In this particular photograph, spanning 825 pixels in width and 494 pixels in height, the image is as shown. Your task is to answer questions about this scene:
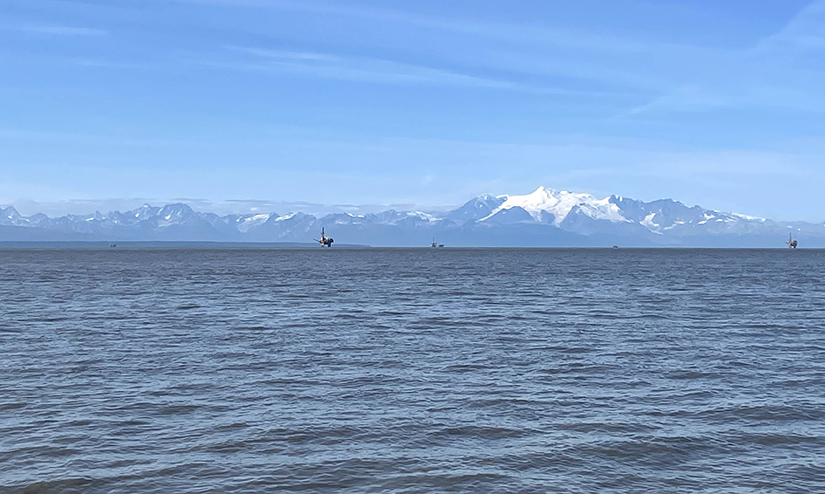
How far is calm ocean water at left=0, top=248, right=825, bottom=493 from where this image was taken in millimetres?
17750

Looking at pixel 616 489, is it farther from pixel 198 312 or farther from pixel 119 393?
pixel 198 312

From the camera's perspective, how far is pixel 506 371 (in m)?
30.3

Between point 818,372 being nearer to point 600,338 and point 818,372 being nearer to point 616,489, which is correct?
point 600,338

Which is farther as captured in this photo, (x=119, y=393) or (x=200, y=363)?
(x=200, y=363)

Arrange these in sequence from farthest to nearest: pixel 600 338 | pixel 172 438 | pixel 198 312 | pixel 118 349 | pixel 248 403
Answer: pixel 198 312 → pixel 600 338 → pixel 118 349 → pixel 248 403 → pixel 172 438

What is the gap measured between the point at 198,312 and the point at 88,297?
63.9 feet

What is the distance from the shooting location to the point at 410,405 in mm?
24312

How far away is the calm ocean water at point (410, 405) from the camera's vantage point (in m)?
17.8

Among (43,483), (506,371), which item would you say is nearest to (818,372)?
(506,371)

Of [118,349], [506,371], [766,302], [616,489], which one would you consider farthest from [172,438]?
[766,302]

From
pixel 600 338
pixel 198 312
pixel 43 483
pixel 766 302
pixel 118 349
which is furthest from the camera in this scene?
pixel 766 302

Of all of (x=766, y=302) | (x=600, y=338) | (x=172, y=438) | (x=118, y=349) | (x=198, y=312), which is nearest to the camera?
(x=172, y=438)

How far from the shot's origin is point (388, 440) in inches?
800

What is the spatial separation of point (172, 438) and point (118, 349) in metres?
16.8
